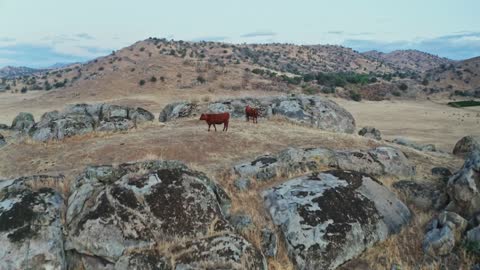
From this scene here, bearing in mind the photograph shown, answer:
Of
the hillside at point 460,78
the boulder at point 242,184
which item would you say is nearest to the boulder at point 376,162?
the boulder at point 242,184

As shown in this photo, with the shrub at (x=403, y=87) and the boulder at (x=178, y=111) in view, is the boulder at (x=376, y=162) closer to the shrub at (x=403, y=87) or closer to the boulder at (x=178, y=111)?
the boulder at (x=178, y=111)

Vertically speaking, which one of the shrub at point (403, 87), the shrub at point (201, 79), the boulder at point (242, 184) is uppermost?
the shrub at point (201, 79)

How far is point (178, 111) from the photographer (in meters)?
30.6

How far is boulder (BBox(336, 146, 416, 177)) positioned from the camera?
15281 millimetres

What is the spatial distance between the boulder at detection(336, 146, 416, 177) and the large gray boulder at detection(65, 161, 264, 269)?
5.38 meters

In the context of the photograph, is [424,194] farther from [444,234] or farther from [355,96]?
[355,96]

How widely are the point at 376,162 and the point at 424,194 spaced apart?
265 cm

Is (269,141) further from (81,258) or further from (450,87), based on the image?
(450,87)

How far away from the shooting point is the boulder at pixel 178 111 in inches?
1189

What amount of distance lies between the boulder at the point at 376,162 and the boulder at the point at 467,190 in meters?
3.39

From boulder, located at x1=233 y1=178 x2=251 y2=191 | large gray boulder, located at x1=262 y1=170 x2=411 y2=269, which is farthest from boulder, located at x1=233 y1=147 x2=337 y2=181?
large gray boulder, located at x1=262 y1=170 x2=411 y2=269

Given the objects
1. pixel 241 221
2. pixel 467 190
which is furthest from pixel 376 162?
pixel 241 221

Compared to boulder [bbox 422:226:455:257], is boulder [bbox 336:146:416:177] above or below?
above

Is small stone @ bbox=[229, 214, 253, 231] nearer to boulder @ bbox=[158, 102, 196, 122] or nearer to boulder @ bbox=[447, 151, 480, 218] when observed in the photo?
boulder @ bbox=[447, 151, 480, 218]
